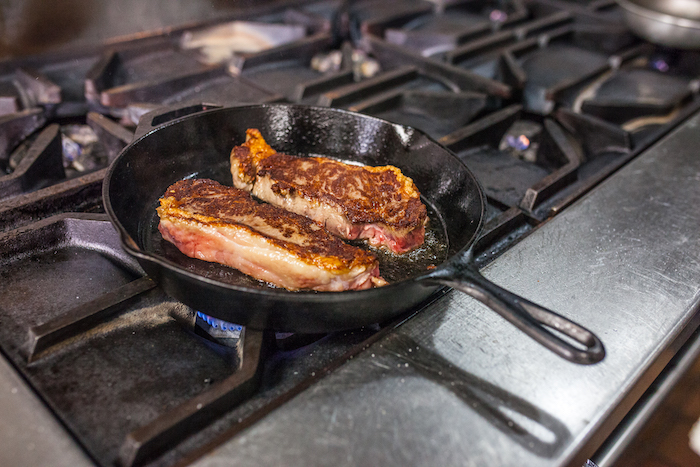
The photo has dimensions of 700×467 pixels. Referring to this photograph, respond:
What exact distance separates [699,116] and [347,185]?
1.85 m

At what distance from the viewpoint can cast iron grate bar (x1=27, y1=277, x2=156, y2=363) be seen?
116 cm

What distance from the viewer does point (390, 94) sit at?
7.78ft

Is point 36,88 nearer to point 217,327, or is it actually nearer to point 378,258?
point 217,327

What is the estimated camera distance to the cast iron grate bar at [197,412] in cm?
95

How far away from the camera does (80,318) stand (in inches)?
47.3

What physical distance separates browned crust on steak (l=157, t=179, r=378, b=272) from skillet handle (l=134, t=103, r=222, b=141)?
9.0 inches

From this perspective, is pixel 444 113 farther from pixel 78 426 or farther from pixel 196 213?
pixel 78 426

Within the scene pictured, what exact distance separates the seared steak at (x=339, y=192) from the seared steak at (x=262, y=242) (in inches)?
3.9

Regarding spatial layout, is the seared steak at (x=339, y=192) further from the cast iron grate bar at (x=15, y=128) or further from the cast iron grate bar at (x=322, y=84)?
the cast iron grate bar at (x=15, y=128)

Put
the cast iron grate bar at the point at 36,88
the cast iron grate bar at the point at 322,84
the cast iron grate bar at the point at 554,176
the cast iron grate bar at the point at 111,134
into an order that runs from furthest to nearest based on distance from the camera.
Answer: the cast iron grate bar at the point at 322,84, the cast iron grate bar at the point at 36,88, the cast iron grate bar at the point at 111,134, the cast iron grate bar at the point at 554,176

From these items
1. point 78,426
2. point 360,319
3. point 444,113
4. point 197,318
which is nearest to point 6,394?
point 78,426

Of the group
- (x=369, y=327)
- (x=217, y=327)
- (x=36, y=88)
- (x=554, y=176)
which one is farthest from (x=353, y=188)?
(x=36, y=88)

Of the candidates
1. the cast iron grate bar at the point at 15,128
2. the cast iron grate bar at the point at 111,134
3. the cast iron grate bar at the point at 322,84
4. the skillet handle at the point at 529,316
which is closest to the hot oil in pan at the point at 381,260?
the skillet handle at the point at 529,316

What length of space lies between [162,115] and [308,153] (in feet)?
1.84
